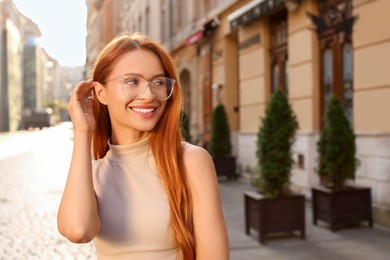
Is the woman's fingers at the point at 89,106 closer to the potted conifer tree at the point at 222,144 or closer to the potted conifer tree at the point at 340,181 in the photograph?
the potted conifer tree at the point at 340,181

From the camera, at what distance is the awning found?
32.3 feet

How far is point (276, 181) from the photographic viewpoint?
615cm

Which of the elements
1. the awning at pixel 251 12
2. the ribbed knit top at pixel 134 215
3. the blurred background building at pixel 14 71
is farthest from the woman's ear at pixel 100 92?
the blurred background building at pixel 14 71

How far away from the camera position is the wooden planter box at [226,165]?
12.2 meters

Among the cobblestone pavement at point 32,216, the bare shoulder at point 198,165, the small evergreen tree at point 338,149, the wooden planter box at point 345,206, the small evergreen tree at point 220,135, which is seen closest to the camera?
the bare shoulder at point 198,165

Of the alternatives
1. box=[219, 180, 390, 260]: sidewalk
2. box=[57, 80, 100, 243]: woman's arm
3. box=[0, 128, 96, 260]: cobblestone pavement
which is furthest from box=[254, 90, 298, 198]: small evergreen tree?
box=[57, 80, 100, 243]: woman's arm

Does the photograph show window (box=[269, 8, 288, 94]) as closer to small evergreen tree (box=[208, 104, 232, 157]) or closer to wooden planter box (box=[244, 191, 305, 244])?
small evergreen tree (box=[208, 104, 232, 157])

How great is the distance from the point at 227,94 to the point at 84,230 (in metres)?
12.1

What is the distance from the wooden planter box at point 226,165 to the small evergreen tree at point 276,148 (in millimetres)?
5910

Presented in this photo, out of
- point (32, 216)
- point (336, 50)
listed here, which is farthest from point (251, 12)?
point (32, 216)

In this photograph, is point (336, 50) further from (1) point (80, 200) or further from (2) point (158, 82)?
(1) point (80, 200)

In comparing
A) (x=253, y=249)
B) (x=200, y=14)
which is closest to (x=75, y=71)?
(x=200, y=14)

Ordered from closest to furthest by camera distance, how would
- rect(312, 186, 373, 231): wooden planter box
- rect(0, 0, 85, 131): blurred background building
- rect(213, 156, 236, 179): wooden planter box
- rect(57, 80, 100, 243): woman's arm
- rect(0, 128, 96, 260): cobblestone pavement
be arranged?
rect(57, 80, 100, 243): woman's arm → rect(0, 128, 96, 260): cobblestone pavement → rect(312, 186, 373, 231): wooden planter box → rect(213, 156, 236, 179): wooden planter box → rect(0, 0, 85, 131): blurred background building

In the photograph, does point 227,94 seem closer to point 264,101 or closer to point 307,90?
point 264,101
